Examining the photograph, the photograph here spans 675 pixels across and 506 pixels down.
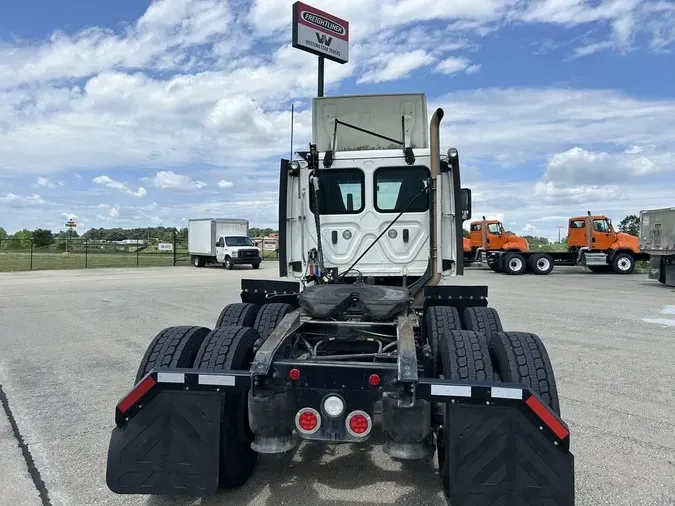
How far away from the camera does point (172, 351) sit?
11.1ft

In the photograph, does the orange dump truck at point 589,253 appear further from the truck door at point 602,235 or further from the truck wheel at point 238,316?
the truck wheel at point 238,316

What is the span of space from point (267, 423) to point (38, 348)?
657 centimetres

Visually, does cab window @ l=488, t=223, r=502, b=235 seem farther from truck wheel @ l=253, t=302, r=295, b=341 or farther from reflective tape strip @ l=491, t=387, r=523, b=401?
reflective tape strip @ l=491, t=387, r=523, b=401

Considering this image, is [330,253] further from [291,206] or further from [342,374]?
[342,374]

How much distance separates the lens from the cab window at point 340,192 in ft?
19.8

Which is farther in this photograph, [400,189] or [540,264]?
[540,264]

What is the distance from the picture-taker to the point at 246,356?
3.47m

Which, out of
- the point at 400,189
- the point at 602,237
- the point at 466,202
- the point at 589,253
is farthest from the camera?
the point at 602,237

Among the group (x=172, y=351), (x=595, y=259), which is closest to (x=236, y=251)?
(x=595, y=259)

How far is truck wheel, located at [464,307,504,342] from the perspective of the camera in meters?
4.57

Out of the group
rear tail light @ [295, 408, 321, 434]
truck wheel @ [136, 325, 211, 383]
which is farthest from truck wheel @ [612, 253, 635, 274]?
rear tail light @ [295, 408, 321, 434]

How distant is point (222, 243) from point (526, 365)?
29.4 m

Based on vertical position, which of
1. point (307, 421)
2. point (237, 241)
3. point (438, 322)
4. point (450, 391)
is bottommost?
point (307, 421)

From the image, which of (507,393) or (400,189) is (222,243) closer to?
(400,189)
